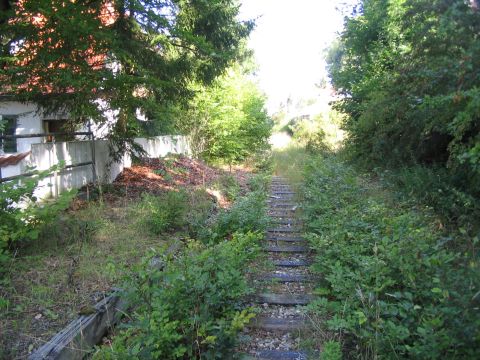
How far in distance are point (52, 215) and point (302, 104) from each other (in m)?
52.5

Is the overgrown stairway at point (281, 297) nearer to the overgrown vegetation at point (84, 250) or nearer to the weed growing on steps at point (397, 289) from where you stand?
the weed growing on steps at point (397, 289)

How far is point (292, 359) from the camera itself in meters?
3.46

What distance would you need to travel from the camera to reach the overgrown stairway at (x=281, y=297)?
3.73 meters

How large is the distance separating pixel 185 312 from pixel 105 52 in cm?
554

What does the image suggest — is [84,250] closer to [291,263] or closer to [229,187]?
[291,263]

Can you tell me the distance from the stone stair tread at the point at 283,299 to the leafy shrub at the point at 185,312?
78 cm

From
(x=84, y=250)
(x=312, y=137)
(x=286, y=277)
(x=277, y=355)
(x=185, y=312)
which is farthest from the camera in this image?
(x=312, y=137)

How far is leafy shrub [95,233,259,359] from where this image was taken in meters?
2.99

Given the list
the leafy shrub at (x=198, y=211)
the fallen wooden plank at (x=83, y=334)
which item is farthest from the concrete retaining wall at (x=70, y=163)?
the fallen wooden plank at (x=83, y=334)

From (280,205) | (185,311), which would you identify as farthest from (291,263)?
(280,205)

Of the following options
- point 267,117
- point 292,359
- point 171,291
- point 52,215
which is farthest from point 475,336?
point 267,117

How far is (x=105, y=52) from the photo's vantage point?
720 centimetres

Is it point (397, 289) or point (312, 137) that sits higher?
point (312, 137)

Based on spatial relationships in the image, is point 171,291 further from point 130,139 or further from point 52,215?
point 130,139
